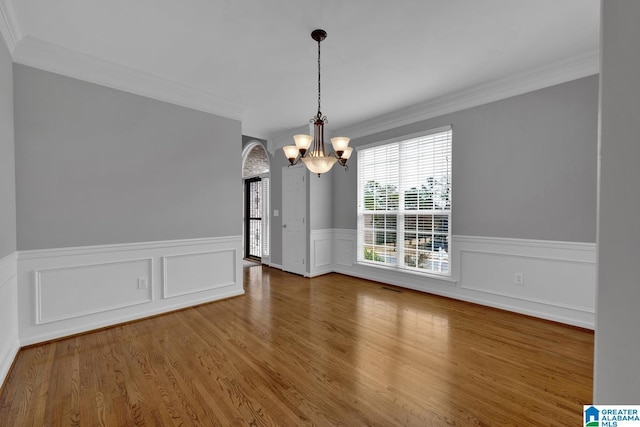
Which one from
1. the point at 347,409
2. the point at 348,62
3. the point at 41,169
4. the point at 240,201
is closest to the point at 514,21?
the point at 348,62

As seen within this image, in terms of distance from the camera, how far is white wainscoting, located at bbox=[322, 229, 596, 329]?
3.07 meters

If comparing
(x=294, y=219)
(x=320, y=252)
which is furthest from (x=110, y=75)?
(x=320, y=252)

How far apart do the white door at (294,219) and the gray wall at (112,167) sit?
5.25ft

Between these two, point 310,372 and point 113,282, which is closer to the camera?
point 310,372

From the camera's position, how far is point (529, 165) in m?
3.38

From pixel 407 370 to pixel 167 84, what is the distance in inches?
155

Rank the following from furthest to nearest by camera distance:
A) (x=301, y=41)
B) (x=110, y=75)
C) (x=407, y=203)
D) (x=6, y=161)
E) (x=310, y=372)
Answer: (x=407, y=203) → (x=110, y=75) → (x=301, y=41) → (x=6, y=161) → (x=310, y=372)

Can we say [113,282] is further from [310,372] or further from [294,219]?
[294,219]

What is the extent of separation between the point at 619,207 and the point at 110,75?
13.4 ft

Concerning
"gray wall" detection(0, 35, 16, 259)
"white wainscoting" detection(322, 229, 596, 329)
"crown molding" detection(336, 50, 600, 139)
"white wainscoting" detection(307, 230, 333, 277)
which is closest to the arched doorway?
"white wainscoting" detection(307, 230, 333, 277)

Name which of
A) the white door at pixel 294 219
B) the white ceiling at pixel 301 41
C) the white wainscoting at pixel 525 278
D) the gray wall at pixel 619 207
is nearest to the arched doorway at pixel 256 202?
the white door at pixel 294 219

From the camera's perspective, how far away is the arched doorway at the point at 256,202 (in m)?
6.84

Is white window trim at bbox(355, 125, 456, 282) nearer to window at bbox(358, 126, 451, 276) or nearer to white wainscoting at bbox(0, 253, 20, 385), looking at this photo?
window at bbox(358, 126, 451, 276)

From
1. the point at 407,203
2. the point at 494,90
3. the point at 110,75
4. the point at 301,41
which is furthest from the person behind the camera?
the point at 407,203
